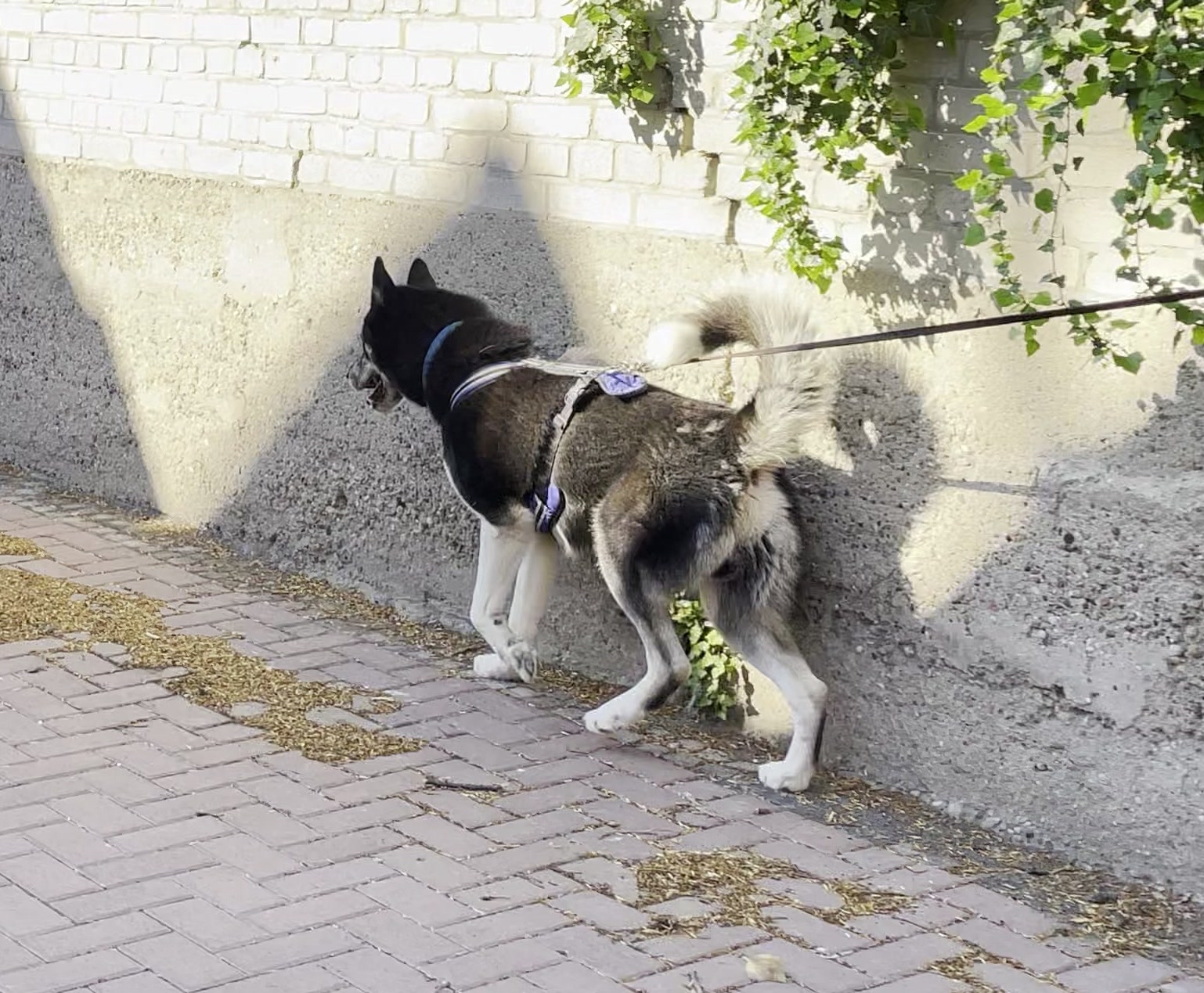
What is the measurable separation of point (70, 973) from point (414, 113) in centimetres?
371

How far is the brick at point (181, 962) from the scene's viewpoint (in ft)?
11.7

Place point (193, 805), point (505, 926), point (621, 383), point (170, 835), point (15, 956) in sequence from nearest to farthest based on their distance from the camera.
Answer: point (15, 956) → point (505, 926) → point (170, 835) → point (193, 805) → point (621, 383)

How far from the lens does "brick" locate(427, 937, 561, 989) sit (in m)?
3.63

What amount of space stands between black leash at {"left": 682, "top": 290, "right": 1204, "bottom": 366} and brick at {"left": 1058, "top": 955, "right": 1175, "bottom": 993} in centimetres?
151

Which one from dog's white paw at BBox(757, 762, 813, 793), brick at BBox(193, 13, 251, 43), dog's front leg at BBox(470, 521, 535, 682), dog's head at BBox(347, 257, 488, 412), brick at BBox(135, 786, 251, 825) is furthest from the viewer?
brick at BBox(193, 13, 251, 43)

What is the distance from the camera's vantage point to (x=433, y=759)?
16.3 feet

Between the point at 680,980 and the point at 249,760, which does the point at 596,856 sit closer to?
the point at 680,980

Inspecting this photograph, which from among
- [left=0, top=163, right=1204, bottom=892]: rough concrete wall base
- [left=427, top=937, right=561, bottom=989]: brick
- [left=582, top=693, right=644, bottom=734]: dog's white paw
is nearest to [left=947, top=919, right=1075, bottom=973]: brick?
[left=0, top=163, right=1204, bottom=892]: rough concrete wall base

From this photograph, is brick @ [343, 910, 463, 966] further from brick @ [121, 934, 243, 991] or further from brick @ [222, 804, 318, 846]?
brick @ [222, 804, 318, 846]

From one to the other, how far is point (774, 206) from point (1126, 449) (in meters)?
1.21

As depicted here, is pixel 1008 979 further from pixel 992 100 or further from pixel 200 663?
pixel 200 663

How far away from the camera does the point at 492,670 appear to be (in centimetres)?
573

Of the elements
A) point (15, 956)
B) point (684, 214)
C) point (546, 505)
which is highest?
point (684, 214)

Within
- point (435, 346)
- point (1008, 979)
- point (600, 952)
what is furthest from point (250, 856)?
point (435, 346)
